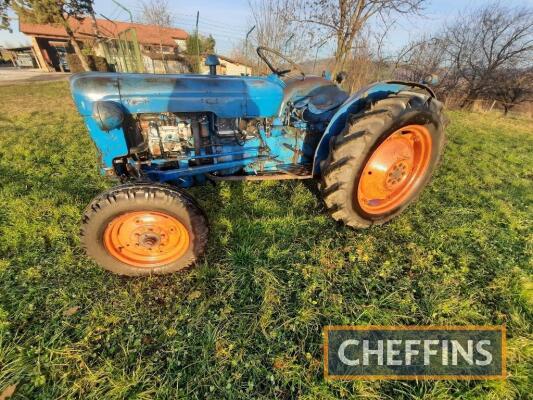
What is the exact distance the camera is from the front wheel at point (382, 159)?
2.40 meters

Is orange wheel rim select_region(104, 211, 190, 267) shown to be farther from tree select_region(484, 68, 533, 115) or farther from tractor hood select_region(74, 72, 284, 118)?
tree select_region(484, 68, 533, 115)

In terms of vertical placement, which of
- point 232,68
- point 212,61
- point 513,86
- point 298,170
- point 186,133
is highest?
point 212,61

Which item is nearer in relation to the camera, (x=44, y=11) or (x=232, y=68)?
(x=44, y=11)

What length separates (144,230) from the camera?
2211 millimetres

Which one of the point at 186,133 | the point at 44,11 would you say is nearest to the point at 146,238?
the point at 186,133

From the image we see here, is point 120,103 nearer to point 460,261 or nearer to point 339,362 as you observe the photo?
point 339,362

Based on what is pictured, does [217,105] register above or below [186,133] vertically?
above

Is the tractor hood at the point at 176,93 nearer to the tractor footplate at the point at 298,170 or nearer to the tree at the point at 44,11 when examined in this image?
the tractor footplate at the point at 298,170

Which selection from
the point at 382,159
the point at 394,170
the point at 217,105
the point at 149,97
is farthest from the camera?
the point at 394,170

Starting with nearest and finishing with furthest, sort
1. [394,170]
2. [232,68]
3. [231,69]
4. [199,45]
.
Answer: [394,170] < [232,68] < [231,69] < [199,45]

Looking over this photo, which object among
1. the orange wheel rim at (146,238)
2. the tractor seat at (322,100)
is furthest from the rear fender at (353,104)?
the orange wheel rim at (146,238)

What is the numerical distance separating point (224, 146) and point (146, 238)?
117cm

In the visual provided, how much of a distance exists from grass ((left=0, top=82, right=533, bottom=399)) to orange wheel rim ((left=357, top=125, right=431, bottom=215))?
26 centimetres

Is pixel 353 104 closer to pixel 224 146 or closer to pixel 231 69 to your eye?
pixel 224 146
